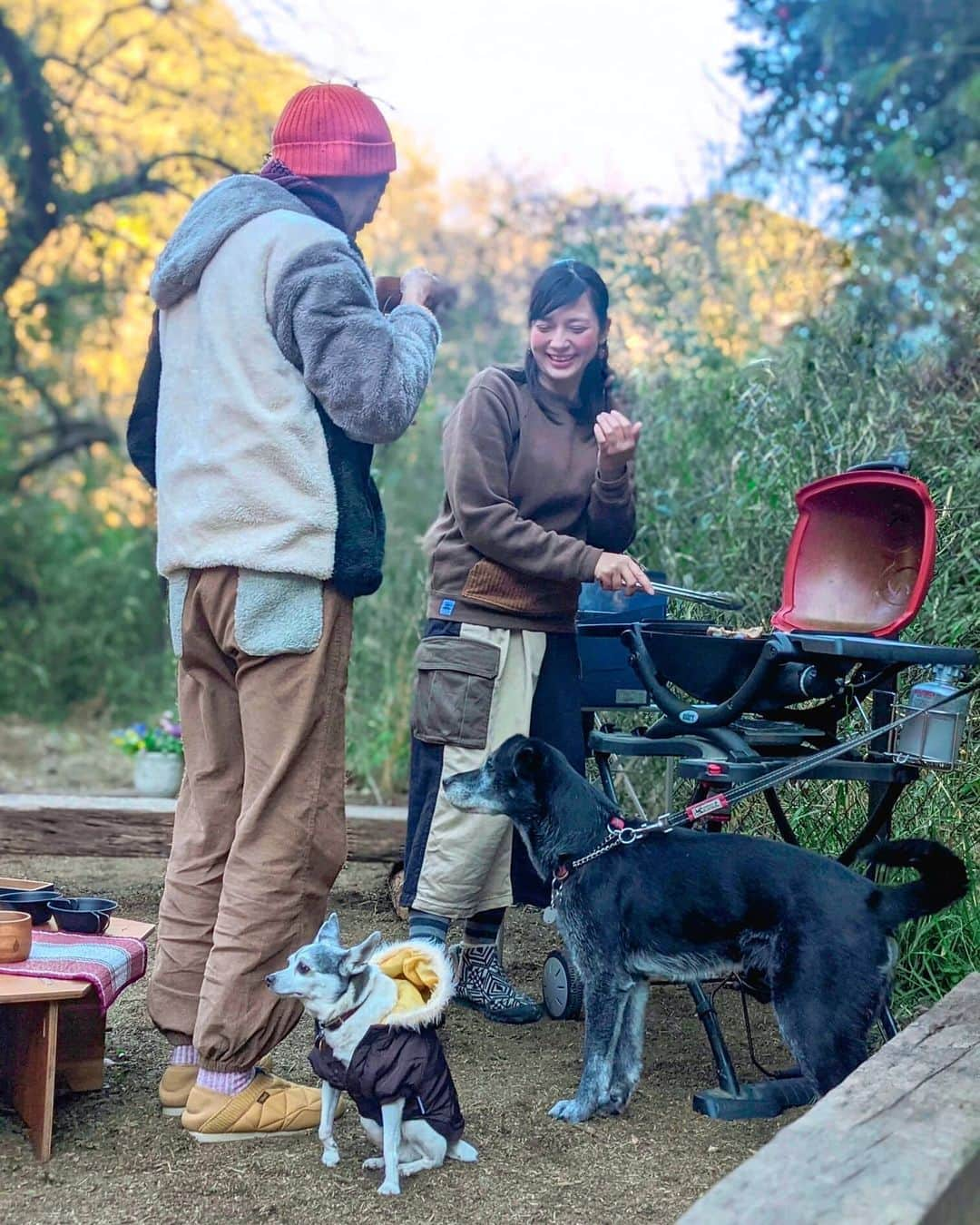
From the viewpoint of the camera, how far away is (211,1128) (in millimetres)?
2824

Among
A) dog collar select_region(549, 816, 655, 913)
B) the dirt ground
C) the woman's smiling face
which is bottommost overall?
the dirt ground

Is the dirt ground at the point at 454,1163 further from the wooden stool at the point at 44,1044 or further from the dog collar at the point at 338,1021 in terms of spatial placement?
the dog collar at the point at 338,1021

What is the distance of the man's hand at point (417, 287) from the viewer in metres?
3.09

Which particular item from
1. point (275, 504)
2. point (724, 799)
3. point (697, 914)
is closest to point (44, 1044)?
point (275, 504)

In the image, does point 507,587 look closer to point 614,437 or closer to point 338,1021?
point 614,437

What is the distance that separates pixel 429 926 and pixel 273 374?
5.56 feet

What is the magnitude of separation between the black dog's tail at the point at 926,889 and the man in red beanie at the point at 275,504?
3.79 ft

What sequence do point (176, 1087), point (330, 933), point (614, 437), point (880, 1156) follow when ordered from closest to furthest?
point (880, 1156), point (330, 933), point (176, 1087), point (614, 437)

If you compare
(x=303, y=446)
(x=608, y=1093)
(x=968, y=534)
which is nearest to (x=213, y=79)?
(x=968, y=534)

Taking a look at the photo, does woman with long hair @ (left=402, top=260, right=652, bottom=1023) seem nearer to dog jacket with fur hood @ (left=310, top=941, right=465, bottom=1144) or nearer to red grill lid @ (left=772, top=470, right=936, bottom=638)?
red grill lid @ (left=772, top=470, right=936, bottom=638)

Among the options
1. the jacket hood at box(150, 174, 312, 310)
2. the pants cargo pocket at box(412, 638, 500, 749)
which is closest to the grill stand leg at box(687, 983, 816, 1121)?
the pants cargo pocket at box(412, 638, 500, 749)

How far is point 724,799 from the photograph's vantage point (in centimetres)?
299

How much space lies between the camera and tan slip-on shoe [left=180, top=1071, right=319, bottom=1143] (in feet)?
9.28

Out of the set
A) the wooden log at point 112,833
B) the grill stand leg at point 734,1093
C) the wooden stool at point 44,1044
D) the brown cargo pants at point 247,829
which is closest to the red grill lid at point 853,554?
the grill stand leg at point 734,1093
